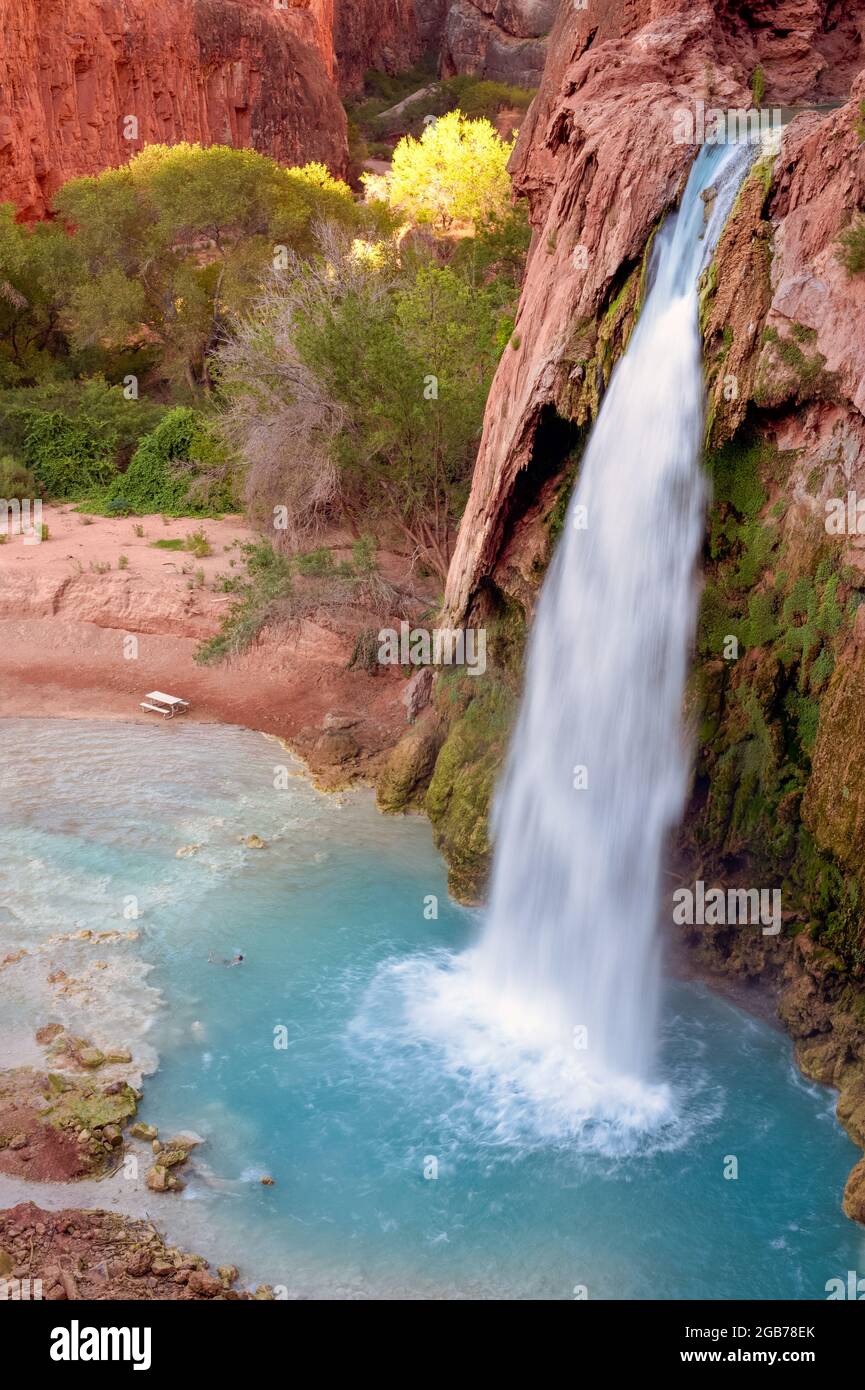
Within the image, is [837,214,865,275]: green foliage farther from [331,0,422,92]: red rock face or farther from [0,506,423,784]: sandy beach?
[331,0,422,92]: red rock face

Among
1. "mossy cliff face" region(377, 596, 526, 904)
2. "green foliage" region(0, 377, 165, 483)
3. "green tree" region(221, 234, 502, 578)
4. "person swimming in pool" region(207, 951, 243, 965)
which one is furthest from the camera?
"green foliage" region(0, 377, 165, 483)

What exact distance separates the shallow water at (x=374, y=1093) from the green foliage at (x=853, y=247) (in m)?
7.71

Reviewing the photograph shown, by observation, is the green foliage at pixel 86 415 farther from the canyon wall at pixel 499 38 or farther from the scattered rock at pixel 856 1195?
Result: the canyon wall at pixel 499 38

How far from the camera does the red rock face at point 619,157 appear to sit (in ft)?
44.1

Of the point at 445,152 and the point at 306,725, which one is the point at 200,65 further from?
the point at 306,725

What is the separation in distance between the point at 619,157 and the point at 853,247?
363 cm

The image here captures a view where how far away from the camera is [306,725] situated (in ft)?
65.9

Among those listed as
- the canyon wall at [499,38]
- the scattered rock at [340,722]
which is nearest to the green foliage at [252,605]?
the scattered rock at [340,722]

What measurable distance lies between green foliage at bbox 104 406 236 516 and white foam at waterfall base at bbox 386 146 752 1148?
14891 millimetres

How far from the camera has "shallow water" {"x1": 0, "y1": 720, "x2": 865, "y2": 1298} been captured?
391 inches

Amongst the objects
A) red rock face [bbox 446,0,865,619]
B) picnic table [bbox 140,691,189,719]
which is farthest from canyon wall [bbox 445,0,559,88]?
picnic table [bbox 140,691,189,719]

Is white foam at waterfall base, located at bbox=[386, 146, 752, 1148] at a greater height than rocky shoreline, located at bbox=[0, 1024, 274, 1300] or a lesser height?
greater
